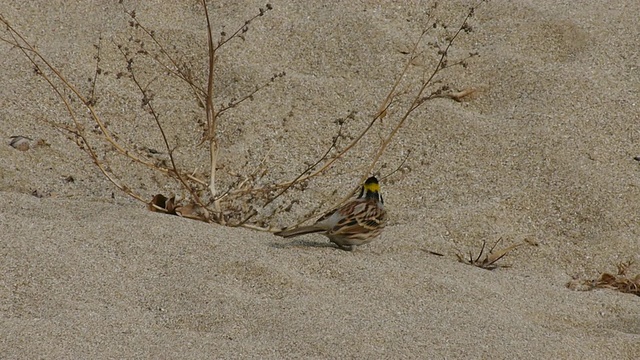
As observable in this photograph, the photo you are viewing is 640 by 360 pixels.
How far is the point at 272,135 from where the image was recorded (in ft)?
19.1

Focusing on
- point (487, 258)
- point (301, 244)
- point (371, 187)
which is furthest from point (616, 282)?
point (301, 244)

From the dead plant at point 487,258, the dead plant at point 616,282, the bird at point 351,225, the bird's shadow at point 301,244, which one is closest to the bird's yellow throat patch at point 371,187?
the bird at point 351,225

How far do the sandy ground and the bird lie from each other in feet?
0.21

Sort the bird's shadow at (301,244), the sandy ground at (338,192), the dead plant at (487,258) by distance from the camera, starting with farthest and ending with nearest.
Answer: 1. the dead plant at (487,258)
2. the bird's shadow at (301,244)
3. the sandy ground at (338,192)

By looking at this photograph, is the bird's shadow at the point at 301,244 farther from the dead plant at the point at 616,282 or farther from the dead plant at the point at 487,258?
the dead plant at the point at 616,282

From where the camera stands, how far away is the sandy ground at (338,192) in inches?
152

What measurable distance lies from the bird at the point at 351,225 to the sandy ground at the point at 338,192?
0.06 meters

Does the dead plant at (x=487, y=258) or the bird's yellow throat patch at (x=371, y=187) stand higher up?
the bird's yellow throat patch at (x=371, y=187)

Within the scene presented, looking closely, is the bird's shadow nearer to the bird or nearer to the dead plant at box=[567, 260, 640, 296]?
the bird

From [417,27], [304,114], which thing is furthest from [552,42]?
[304,114]

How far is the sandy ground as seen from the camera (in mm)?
3852

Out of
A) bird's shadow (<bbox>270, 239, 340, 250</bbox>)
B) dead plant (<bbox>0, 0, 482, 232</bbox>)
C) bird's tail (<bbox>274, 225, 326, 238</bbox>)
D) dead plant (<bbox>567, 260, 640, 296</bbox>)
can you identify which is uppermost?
dead plant (<bbox>0, 0, 482, 232</bbox>)

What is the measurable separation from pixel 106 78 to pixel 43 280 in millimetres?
2402

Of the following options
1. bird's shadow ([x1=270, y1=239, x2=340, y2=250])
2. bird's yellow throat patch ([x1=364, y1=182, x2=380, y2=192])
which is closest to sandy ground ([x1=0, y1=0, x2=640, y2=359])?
bird's shadow ([x1=270, y1=239, x2=340, y2=250])
